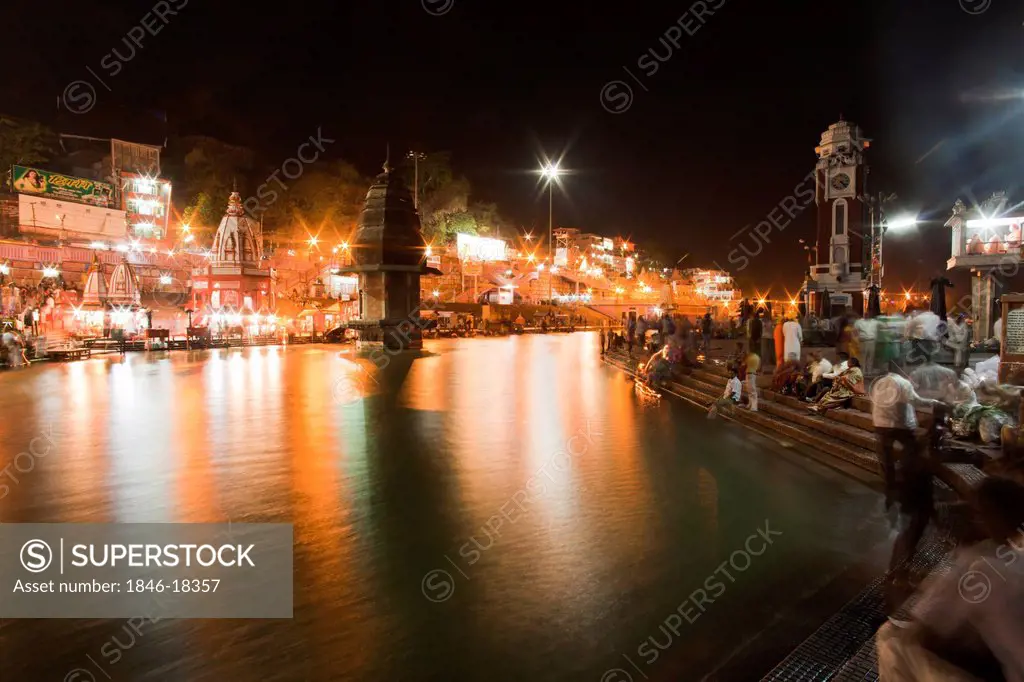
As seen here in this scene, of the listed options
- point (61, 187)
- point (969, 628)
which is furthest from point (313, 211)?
point (969, 628)

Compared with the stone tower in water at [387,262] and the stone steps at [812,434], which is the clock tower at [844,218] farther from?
the stone steps at [812,434]

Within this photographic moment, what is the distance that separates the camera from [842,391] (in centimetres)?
992

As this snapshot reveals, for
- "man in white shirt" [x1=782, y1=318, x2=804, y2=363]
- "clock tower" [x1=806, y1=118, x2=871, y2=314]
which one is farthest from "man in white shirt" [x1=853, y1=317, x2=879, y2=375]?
"clock tower" [x1=806, y1=118, x2=871, y2=314]

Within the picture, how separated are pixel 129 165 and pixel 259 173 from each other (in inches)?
844

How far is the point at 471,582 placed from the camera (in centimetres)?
447

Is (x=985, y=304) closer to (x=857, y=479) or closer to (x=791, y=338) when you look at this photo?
(x=791, y=338)

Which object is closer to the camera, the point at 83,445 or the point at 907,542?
the point at 907,542

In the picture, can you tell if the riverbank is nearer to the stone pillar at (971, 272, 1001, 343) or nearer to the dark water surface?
the dark water surface

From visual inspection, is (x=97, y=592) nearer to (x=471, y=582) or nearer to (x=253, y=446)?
(x=471, y=582)

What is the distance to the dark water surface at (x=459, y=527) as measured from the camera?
3.54 metres

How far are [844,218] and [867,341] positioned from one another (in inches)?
1266

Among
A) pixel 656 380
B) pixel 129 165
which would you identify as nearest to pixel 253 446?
pixel 656 380

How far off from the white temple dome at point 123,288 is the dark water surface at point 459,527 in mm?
27731

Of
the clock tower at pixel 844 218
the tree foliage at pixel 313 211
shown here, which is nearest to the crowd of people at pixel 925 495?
the clock tower at pixel 844 218
